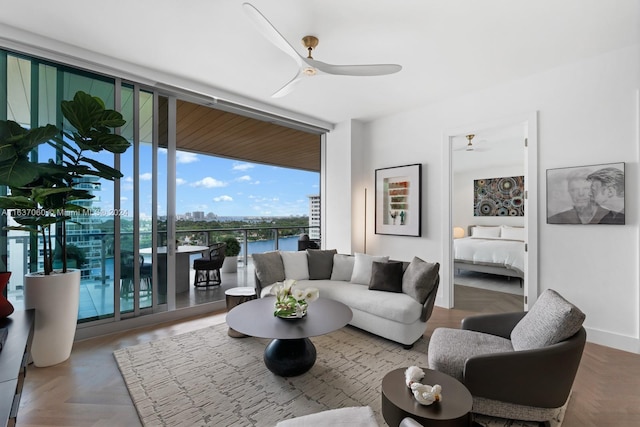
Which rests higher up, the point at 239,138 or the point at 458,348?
the point at 239,138

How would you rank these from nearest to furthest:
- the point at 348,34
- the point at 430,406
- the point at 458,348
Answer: the point at 430,406 < the point at 458,348 < the point at 348,34

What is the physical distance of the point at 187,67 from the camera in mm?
3395

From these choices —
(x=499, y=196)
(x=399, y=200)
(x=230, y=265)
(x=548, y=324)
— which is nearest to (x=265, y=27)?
(x=548, y=324)

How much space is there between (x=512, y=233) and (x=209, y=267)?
6.57 meters

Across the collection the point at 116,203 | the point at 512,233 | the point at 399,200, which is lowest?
the point at 512,233

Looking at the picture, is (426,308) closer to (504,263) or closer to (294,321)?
(294,321)

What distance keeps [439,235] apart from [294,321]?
2.79 meters

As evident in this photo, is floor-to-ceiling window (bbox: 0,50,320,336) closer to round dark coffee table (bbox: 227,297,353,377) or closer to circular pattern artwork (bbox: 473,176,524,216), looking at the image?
round dark coffee table (bbox: 227,297,353,377)

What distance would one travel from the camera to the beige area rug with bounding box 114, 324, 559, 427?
2028mm

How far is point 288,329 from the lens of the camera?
233cm

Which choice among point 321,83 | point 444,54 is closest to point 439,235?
point 444,54

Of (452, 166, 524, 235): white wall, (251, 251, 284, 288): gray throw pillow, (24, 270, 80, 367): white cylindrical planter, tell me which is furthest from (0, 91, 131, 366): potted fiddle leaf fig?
(452, 166, 524, 235): white wall

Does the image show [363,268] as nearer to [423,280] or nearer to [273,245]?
[423,280]

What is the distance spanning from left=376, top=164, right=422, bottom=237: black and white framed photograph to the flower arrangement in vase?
2.59 meters
